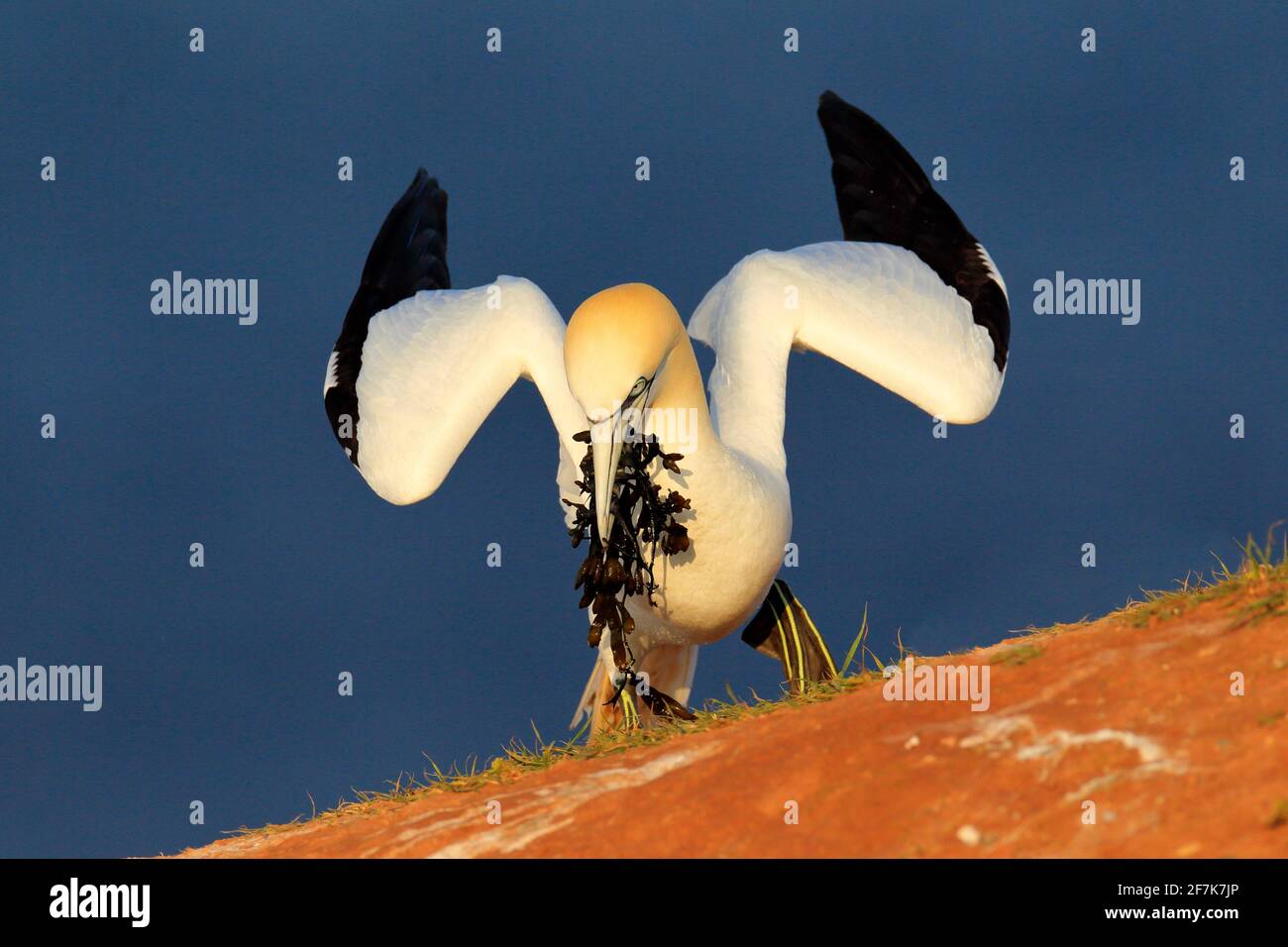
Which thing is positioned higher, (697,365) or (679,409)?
(697,365)

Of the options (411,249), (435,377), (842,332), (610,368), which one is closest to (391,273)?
(411,249)

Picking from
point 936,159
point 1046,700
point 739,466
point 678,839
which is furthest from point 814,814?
point 936,159

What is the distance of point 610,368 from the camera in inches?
315

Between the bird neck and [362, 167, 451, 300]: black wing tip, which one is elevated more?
[362, 167, 451, 300]: black wing tip

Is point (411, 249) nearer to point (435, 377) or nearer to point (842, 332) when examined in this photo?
point (435, 377)

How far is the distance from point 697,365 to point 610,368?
0.93m

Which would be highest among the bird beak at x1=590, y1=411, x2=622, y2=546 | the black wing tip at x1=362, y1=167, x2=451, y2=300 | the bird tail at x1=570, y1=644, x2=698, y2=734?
the black wing tip at x1=362, y1=167, x2=451, y2=300

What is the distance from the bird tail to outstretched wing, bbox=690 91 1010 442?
145cm

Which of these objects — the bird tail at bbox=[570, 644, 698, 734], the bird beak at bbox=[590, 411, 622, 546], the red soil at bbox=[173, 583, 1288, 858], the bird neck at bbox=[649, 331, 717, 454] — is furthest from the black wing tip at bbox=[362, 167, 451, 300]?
the red soil at bbox=[173, 583, 1288, 858]

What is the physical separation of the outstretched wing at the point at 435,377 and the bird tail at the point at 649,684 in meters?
1.15

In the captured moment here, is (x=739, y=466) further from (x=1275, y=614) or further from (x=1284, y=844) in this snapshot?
(x=1284, y=844)

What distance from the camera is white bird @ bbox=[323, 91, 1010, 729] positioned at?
8672 mm

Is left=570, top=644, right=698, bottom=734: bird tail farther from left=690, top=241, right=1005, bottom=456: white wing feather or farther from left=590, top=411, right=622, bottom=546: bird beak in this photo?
left=590, top=411, right=622, bottom=546: bird beak
